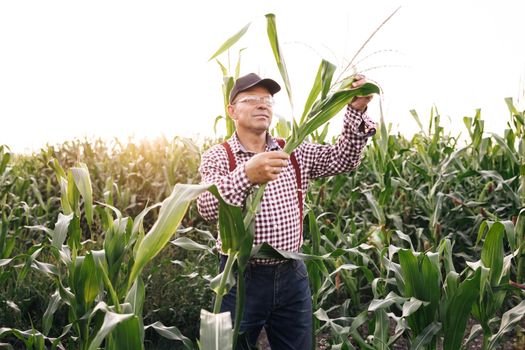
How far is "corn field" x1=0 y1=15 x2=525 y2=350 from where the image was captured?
7.43 feet

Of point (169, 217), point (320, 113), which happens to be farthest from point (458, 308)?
point (169, 217)

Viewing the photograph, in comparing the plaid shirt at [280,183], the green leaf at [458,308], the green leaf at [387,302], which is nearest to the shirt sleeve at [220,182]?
the plaid shirt at [280,183]

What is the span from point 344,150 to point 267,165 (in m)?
0.81

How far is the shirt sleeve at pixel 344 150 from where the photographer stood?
2.72 metres

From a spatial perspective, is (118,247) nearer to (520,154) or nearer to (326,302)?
(326,302)

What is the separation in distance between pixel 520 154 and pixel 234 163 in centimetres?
297

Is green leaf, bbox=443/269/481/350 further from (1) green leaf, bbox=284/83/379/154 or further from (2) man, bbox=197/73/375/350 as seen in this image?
(1) green leaf, bbox=284/83/379/154

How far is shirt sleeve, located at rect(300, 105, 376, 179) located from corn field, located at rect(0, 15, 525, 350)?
0.10m

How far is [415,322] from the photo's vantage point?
2873 mm

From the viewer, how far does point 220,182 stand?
237 centimetres

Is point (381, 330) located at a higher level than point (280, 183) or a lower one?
lower

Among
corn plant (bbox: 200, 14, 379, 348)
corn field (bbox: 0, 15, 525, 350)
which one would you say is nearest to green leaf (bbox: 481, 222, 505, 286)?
corn field (bbox: 0, 15, 525, 350)

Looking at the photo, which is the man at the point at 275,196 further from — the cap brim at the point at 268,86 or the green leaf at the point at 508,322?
the green leaf at the point at 508,322

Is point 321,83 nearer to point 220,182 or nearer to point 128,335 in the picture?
point 220,182
